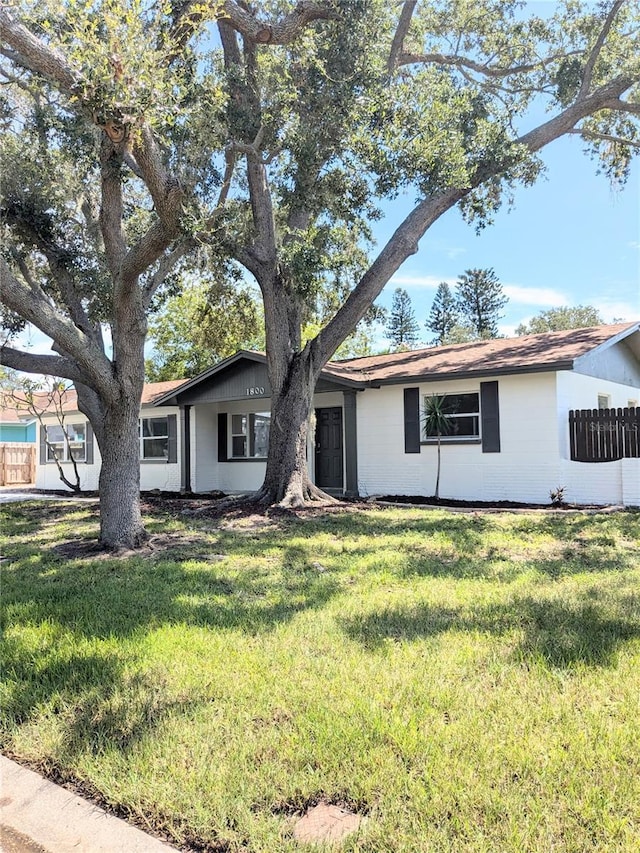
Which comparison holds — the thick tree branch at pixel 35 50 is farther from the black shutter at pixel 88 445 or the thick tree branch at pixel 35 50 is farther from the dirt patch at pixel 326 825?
the black shutter at pixel 88 445

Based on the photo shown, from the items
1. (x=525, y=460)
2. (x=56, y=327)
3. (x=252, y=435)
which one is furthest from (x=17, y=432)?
(x=56, y=327)

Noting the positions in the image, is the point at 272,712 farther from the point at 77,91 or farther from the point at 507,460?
the point at 507,460

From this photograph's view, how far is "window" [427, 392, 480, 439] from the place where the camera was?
43.5ft

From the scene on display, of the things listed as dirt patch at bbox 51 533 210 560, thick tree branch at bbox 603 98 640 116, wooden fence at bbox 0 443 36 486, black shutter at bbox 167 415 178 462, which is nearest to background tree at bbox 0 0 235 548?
dirt patch at bbox 51 533 210 560

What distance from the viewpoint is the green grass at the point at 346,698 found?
2.35 m

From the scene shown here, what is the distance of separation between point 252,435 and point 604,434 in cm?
931

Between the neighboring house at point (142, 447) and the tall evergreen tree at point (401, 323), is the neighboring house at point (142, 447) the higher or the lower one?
the lower one

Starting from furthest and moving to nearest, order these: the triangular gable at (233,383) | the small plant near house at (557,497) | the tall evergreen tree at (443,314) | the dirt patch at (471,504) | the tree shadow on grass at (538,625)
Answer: the tall evergreen tree at (443,314), the triangular gable at (233,383), the small plant near house at (557,497), the dirt patch at (471,504), the tree shadow on grass at (538,625)

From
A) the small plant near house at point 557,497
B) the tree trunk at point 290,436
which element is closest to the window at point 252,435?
the tree trunk at point 290,436

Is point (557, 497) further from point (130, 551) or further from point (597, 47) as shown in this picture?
point (597, 47)

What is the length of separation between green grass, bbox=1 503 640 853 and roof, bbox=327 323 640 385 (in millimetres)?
6429

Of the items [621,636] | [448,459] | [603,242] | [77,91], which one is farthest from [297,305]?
[603,242]

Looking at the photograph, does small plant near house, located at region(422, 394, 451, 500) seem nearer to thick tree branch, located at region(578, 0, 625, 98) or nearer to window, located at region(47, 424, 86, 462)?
thick tree branch, located at region(578, 0, 625, 98)

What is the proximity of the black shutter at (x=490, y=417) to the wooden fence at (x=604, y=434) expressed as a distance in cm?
142
